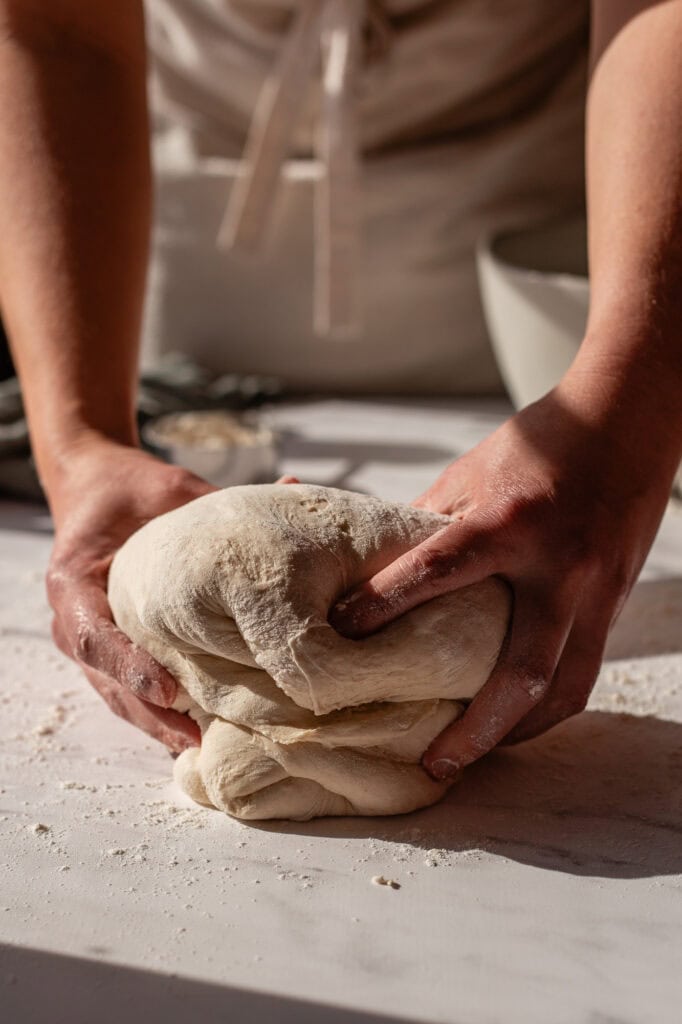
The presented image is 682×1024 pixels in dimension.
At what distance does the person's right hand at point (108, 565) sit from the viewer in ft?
3.78

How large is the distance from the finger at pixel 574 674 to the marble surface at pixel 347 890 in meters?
0.08

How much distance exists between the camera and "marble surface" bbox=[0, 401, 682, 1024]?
2.78ft

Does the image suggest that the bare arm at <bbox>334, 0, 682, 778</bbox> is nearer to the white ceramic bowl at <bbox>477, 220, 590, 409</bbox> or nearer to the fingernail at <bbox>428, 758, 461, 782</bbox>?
the fingernail at <bbox>428, 758, 461, 782</bbox>

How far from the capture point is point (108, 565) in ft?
4.12

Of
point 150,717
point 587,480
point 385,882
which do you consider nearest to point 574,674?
point 587,480

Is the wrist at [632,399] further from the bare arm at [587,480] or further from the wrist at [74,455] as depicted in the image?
the wrist at [74,455]

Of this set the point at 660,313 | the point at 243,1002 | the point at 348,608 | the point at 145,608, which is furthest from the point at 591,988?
the point at 660,313

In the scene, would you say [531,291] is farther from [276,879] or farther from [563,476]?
[276,879]

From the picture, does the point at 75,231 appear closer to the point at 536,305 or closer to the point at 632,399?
the point at 632,399

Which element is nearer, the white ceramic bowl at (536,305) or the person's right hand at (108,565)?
the person's right hand at (108,565)

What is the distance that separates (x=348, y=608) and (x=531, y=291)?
1.09 metres

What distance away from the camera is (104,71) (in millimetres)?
1551

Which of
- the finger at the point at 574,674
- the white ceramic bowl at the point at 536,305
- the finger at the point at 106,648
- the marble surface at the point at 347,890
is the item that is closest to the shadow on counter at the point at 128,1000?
the marble surface at the point at 347,890

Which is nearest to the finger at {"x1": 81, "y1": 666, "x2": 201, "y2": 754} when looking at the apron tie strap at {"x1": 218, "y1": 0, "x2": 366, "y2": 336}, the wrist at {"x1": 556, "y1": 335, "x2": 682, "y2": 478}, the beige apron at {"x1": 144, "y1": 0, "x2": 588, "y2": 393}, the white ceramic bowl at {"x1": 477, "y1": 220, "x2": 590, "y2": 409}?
the wrist at {"x1": 556, "y1": 335, "x2": 682, "y2": 478}
